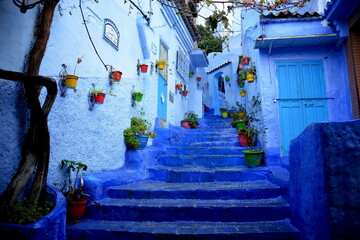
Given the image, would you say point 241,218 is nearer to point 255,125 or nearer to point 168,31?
point 255,125

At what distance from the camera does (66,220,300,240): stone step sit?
289 cm

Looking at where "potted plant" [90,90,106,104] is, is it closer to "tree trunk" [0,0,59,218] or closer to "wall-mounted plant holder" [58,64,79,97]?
"wall-mounted plant holder" [58,64,79,97]

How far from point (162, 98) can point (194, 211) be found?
15.4 ft

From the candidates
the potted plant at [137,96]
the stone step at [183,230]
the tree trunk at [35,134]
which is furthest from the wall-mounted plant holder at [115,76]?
the stone step at [183,230]

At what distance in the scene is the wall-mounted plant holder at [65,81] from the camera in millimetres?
3494

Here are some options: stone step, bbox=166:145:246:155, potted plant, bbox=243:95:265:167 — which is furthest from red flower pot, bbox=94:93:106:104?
potted plant, bbox=243:95:265:167

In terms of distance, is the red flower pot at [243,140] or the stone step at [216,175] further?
the red flower pot at [243,140]

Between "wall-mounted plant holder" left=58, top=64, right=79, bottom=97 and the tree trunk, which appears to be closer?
the tree trunk

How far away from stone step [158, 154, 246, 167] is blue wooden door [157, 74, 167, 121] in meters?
1.94

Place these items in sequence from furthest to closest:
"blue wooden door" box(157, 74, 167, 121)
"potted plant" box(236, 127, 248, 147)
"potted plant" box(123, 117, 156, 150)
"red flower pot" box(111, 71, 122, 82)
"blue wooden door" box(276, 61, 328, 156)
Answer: "blue wooden door" box(157, 74, 167, 121)
"potted plant" box(236, 127, 248, 147)
"blue wooden door" box(276, 61, 328, 156)
"potted plant" box(123, 117, 156, 150)
"red flower pot" box(111, 71, 122, 82)

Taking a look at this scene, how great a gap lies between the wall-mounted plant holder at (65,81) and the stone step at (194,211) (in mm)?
1811

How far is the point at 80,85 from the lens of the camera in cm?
399

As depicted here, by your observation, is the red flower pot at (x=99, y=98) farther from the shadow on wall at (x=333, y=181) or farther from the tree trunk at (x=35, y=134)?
the shadow on wall at (x=333, y=181)

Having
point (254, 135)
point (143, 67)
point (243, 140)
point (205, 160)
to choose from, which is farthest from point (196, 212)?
→ point (143, 67)
